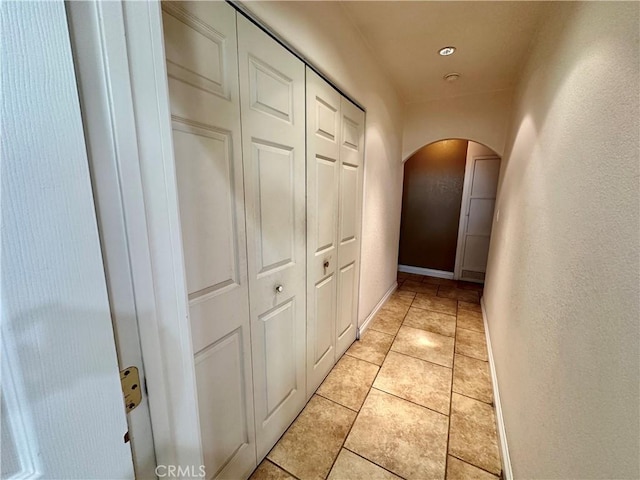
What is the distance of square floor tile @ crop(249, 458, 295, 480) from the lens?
→ 129 centimetres

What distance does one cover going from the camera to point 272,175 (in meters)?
1.20

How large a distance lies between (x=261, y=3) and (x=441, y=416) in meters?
2.42

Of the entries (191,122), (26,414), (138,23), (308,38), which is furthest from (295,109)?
(26,414)

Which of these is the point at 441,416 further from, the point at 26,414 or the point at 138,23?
the point at 138,23

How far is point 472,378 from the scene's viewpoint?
200 centimetres

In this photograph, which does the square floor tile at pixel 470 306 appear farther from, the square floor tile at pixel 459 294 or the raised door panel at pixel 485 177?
the raised door panel at pixel 485 177

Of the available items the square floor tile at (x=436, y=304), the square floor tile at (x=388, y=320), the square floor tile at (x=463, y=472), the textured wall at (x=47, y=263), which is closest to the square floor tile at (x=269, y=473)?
the square floor tile at (x=463, y=472)

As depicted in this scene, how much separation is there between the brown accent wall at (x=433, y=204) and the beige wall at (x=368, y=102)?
3.65 ft

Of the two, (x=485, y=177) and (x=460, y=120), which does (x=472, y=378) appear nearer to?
(x=460, y=120)

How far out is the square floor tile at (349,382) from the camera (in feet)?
5.89

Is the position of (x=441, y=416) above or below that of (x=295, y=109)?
below

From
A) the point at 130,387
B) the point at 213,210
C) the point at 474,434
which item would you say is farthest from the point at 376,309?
the point at 130,387

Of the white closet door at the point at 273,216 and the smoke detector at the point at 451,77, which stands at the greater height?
the smoke detector at the point at 451,77

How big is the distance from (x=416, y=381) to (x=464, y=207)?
9.79 feet
